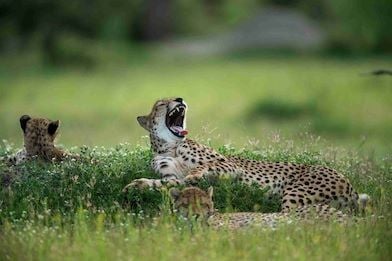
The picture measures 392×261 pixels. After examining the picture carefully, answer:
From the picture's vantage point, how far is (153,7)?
44.8 meters

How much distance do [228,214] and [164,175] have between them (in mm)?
1138

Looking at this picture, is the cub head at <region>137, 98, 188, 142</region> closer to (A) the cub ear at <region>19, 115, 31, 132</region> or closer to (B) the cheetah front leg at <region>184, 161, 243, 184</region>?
(B) the cheetah front leg at <region>184, 161, 243, 184</region>

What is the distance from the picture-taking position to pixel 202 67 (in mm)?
34844

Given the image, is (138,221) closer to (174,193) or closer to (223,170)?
(174,193)

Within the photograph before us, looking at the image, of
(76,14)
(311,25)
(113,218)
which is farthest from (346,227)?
(311,25)

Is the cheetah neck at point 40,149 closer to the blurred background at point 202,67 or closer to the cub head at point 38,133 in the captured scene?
the cub head at point 38,133

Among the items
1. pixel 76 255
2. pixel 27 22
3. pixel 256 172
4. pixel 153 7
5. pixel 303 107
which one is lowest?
pixel 76 255

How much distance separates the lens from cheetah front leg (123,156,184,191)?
9664 mm

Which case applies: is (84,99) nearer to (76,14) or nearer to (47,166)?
(76,14)

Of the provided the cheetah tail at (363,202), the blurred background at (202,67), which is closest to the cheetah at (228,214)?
the cheetah tail at (363,202)

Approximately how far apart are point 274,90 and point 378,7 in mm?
5363

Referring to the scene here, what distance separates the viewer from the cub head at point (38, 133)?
10.7m

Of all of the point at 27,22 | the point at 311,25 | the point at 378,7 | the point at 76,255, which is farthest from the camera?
the point at 311,25

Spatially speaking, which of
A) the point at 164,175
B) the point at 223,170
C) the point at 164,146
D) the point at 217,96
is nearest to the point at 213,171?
the point at 223,170
